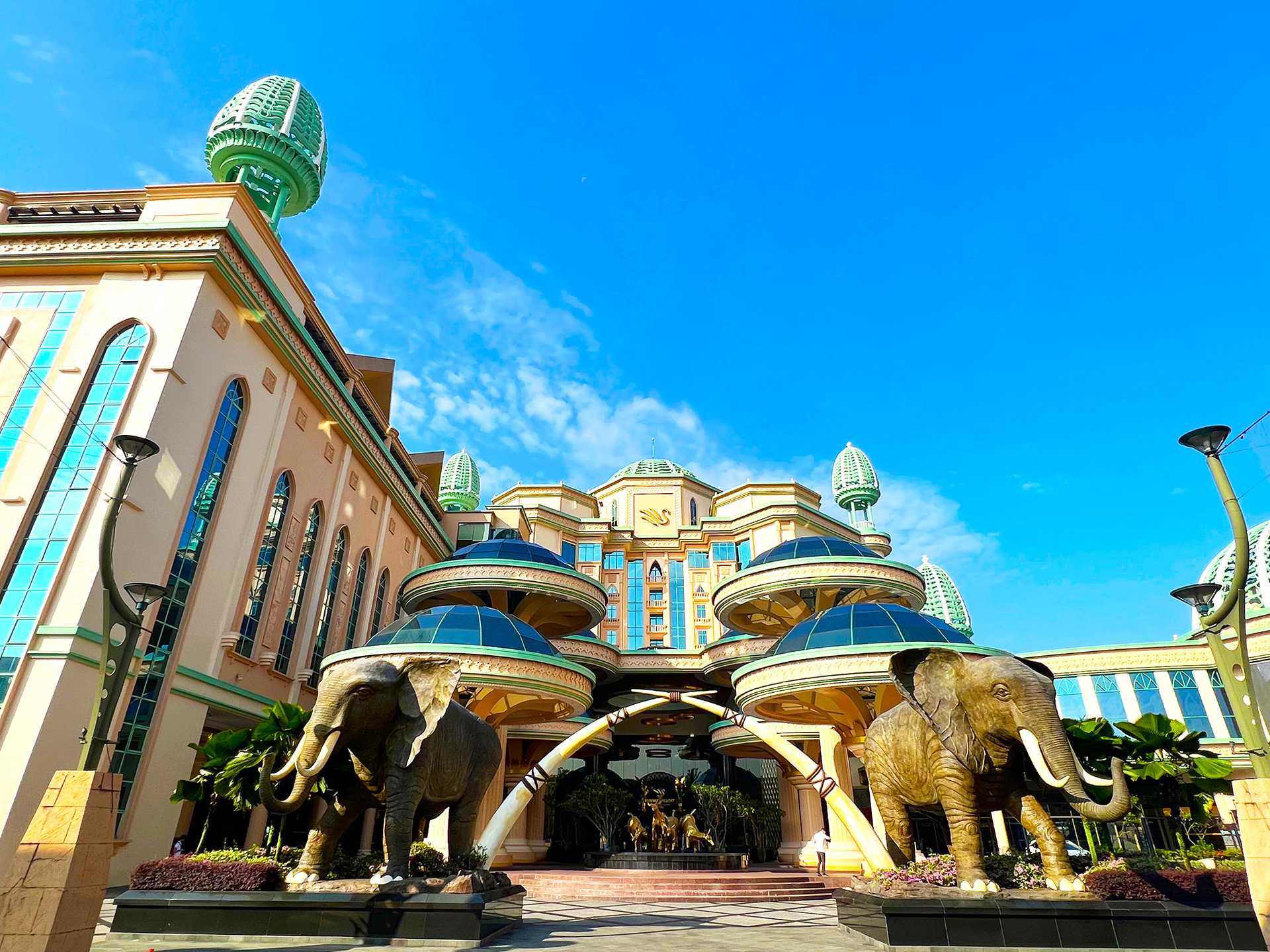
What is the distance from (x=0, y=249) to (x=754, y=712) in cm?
2758

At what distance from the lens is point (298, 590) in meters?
27.0

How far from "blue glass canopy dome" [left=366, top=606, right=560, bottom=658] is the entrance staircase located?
617cm

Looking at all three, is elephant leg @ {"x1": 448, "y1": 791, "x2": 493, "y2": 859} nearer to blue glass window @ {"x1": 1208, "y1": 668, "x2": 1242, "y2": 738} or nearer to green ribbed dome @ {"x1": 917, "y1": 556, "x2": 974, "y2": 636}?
blue glass window @ {"x1": 1208, "y1": 668, "x2": 1242, "y2": 738}

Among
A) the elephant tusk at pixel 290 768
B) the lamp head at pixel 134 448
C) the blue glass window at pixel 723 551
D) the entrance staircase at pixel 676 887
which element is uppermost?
the blue glass window at pixel 723 551

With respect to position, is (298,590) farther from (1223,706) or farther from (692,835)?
(1223,706)

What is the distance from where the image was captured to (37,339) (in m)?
21.4

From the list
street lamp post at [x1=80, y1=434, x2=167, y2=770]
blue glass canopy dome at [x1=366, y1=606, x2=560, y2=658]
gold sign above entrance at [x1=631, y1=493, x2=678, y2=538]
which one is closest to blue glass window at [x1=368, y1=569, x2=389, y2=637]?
blue glass canopy dome at [x1=366, y1=606, x2=560, y2=658]

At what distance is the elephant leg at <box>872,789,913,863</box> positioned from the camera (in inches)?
464

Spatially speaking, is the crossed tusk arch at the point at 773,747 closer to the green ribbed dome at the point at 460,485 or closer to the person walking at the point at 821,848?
the person walking at the point at 821,848

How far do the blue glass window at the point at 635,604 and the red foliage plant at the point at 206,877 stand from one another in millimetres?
37024

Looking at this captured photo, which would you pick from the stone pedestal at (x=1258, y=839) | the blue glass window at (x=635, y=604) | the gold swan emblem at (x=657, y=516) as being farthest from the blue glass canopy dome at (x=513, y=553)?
the stone pedestal at (x=1258, y=839)

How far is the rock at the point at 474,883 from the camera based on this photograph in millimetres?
10672

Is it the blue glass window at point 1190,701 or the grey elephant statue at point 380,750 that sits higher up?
the blue glass window at point 1190,701

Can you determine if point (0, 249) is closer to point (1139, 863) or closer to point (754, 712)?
point (754, 712)
